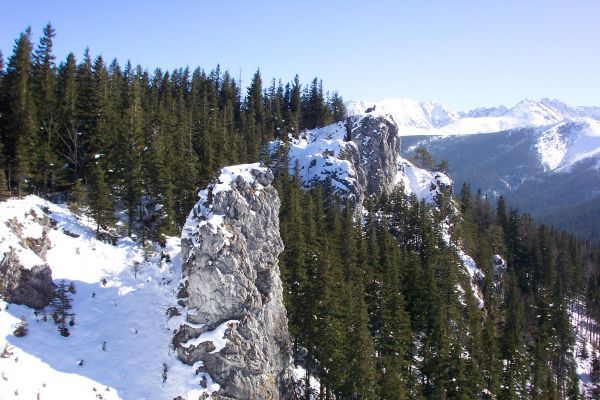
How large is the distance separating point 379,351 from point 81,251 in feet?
89.0

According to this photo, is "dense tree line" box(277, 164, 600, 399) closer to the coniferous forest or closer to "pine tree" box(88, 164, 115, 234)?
the coniferous forest

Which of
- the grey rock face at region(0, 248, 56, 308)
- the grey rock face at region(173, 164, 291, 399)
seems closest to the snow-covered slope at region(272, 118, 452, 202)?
the grey rock face at region(173, 164, 291, 399)

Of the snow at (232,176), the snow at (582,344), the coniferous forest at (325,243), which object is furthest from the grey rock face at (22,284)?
the snow at (582,344)

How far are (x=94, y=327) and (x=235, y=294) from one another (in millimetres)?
9379

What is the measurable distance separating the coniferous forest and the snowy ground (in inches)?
137

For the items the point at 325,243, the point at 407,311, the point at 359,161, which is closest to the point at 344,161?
the point at 359,161

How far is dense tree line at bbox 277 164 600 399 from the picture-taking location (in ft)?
120

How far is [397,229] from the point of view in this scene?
2803 inches

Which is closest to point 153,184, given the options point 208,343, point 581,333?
point 208,343

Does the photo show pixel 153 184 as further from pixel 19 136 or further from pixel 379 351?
pixel 379 351

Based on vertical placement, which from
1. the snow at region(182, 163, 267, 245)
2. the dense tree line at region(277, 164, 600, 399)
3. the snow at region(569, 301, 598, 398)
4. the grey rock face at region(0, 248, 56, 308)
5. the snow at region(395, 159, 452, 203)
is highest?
the snow at region(395, 159, 452, 203)

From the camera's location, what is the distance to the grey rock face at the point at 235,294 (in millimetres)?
29891

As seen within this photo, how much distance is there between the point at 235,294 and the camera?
105 ft

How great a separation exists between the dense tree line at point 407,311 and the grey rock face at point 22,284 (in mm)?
18742
